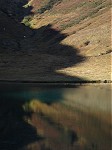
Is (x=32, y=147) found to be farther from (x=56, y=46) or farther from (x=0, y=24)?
(x=0, y=24)

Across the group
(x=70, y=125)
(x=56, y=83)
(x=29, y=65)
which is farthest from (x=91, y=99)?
(x=29, y=65)


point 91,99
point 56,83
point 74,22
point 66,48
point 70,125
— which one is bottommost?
point 70,125

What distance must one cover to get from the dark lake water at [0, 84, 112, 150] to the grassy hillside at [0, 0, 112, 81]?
102ft

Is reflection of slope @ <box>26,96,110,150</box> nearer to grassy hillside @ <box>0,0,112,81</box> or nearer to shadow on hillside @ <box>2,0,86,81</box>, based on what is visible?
shadow on hillside @ <box>2,0,86,81</box>

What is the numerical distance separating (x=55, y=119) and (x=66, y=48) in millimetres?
101150

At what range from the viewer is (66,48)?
15788 cm

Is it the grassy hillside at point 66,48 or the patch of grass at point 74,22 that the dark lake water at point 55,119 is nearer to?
the grassy hillside at point 66,48

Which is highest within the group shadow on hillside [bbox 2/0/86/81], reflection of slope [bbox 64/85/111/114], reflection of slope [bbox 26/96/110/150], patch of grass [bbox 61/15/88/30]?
patch of grass [bbox 61/15/88/30]

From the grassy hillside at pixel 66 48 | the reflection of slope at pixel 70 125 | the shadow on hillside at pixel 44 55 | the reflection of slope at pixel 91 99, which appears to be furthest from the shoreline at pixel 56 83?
the reflection of slope at pixel 70 125

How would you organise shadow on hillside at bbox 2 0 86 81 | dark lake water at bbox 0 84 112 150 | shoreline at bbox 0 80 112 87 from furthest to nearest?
shadow on hillside at bbox 2 0 86 81
shoreline at bbox 0 80 112 87
dark lake water at bbox 0 84 112 150

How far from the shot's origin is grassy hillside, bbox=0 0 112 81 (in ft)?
405

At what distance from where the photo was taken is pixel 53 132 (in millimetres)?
49469

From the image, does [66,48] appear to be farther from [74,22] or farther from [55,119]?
[55,119]

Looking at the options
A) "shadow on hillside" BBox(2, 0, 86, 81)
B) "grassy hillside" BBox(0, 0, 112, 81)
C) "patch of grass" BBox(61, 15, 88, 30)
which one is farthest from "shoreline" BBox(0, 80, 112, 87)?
"patch of grass" BBox(61, 15, 88, 30)
